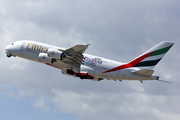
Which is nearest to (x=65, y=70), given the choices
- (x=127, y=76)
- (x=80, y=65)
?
(x=80, y=65)

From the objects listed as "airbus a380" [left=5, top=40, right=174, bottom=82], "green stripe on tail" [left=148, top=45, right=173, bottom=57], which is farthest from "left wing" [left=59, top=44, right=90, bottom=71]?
"green stripe on tail" [left=148, top=45, right=173, bottom=57]

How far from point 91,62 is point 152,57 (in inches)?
441

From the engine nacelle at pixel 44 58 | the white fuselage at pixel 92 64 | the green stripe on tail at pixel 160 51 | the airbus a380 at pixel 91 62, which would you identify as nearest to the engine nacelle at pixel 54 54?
the airbus a380 at pixel 91 62

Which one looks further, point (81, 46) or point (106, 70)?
point (106, 70)

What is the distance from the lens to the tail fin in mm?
45375

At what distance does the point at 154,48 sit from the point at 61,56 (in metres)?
17.2

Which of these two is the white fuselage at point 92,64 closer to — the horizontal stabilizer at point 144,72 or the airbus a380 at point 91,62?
the airbus a380 at point 91,62

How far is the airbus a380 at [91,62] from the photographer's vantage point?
1704 inches

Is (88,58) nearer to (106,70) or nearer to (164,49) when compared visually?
(106,70)

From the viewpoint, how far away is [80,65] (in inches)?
1791

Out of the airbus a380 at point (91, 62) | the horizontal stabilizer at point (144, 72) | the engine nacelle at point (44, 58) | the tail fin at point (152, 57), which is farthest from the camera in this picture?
the tail fin at point (152, 57)

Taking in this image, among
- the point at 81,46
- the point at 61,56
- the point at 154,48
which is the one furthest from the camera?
the point at 154,48

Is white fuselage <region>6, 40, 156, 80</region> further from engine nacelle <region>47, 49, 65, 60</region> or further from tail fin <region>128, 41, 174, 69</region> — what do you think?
engine nacelle <region>47, 49, 65, 60</region>

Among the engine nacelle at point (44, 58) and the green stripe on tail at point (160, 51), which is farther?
the green stripe on tail at point (160, 51)
